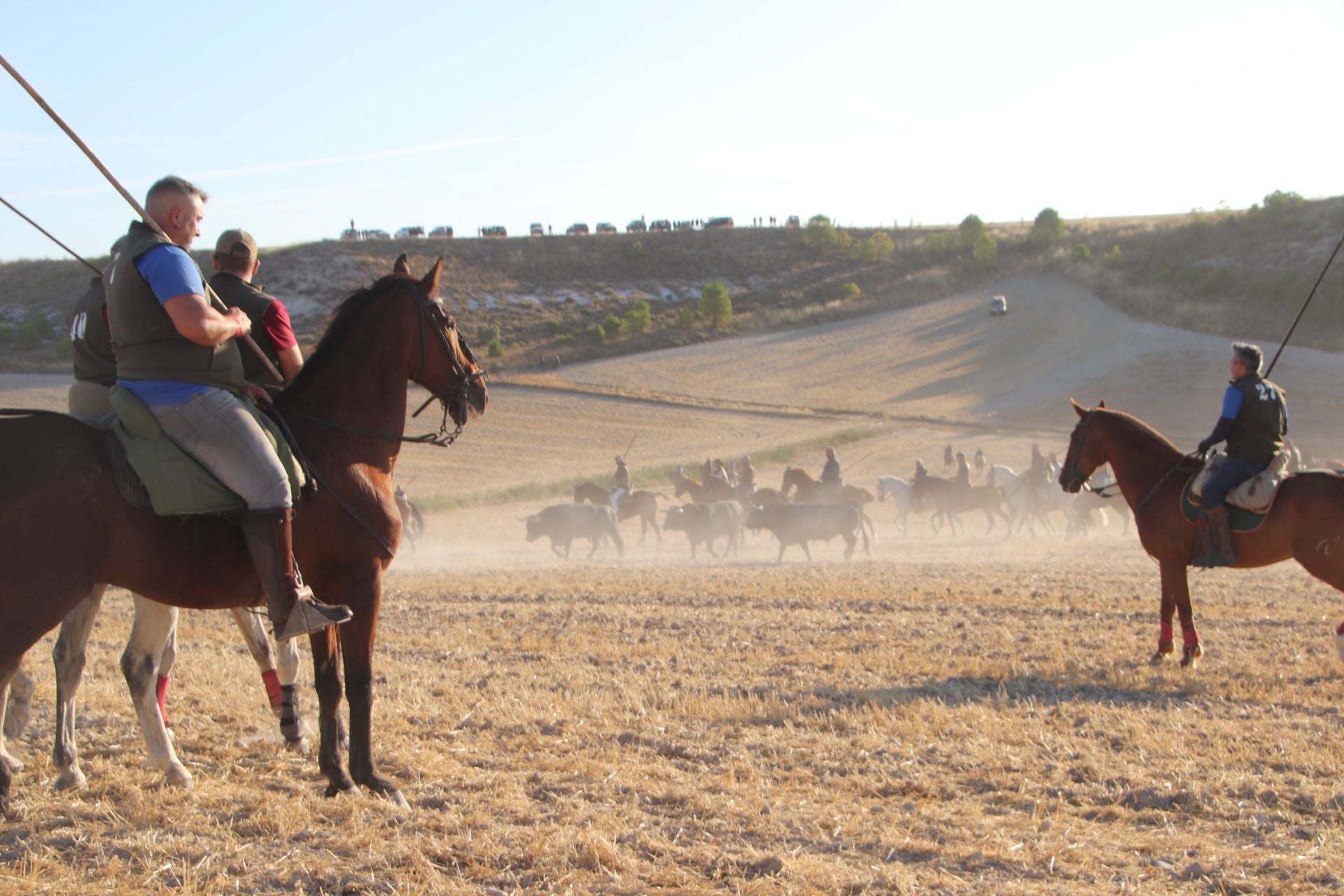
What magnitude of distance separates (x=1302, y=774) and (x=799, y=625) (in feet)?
19.9

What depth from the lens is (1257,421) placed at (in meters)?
9.05

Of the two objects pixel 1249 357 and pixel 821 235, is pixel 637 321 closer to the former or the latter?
pixel 821 235

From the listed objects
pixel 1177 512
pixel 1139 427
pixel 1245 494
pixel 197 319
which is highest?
pixel 197 319

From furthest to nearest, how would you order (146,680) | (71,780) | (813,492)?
(813,492) < (146,680) < (71,780)

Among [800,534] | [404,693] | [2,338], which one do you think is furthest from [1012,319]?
[404,693]

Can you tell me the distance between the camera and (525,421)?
55.3m

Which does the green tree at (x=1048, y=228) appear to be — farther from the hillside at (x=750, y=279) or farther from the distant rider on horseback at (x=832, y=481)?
the distant rider on horseback at (x=832, y=481)

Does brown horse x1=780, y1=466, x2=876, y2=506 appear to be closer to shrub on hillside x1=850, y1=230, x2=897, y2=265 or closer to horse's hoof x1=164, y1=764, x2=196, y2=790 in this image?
horse's hoof x1=164, y1=764, x2=196, y2=790

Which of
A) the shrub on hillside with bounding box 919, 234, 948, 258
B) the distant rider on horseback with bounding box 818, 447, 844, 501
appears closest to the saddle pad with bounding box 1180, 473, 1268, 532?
the distant rider on horseback with bounding box 818, 447, 844, 501

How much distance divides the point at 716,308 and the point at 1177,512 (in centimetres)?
7460

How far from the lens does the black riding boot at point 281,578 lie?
4.98 m

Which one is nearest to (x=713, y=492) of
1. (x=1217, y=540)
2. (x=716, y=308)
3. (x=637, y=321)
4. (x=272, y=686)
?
(x=1217, y=540)

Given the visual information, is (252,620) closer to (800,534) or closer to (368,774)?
(368,774)

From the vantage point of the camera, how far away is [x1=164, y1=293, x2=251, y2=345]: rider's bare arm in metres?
4.67
